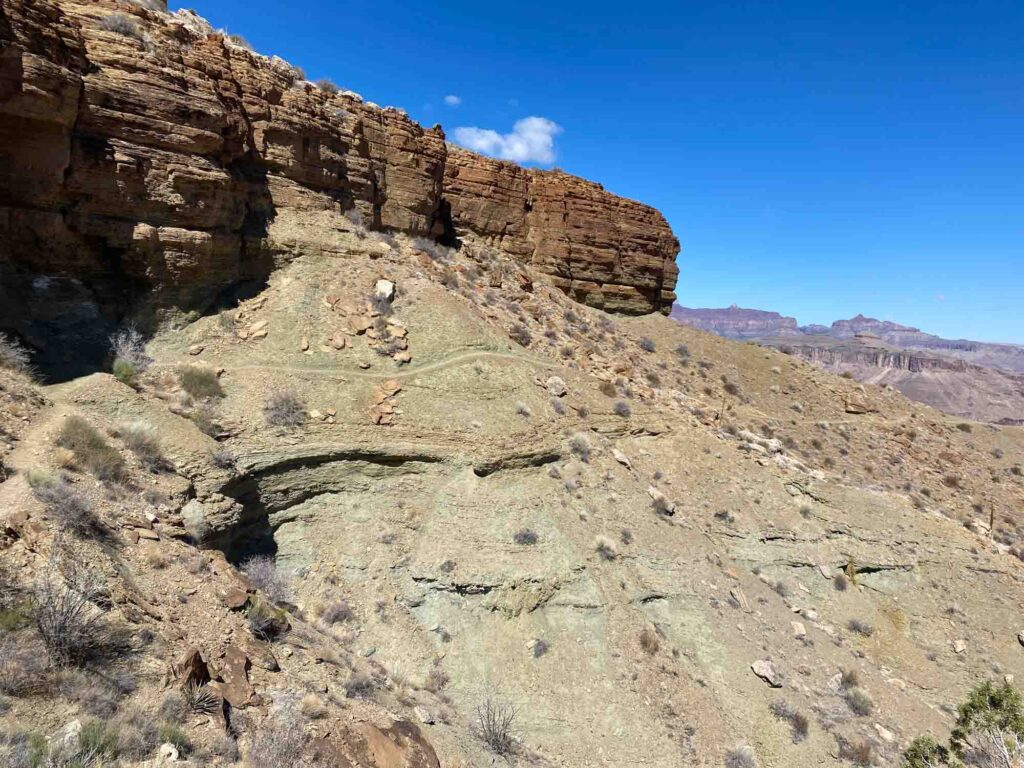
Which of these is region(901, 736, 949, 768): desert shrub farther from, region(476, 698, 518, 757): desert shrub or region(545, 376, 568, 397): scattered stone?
region(545, 376, 568, 397): scattered stone

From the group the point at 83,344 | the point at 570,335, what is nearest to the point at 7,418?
the point at 83,344

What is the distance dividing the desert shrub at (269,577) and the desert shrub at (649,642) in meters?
8.54

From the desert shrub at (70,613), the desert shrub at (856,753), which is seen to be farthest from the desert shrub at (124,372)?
the desert shrub at (856,753)

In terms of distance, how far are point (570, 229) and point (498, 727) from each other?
31157mm

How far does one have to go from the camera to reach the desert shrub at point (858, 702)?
13.2 meters

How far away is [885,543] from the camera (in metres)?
19.3

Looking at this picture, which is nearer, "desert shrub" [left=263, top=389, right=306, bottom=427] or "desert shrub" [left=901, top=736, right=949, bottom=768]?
"desert shrub" [left=901, top=736, right=949, bottom=768]

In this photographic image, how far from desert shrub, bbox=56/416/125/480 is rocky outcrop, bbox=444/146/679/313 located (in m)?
23.8

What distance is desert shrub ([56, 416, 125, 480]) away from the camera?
10.1 metres

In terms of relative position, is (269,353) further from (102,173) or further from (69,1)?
(69,1)

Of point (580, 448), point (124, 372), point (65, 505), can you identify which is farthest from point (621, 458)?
point (124, 372)

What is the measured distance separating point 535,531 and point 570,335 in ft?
44.8

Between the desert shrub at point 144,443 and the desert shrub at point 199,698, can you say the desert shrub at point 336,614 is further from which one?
the desert shrub at point 199,698

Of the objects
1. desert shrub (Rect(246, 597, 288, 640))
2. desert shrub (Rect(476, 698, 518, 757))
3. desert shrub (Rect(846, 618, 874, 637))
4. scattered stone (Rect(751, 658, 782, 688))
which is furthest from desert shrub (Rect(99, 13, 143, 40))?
desert shrub (Rect(846, 618, 874, 637))
